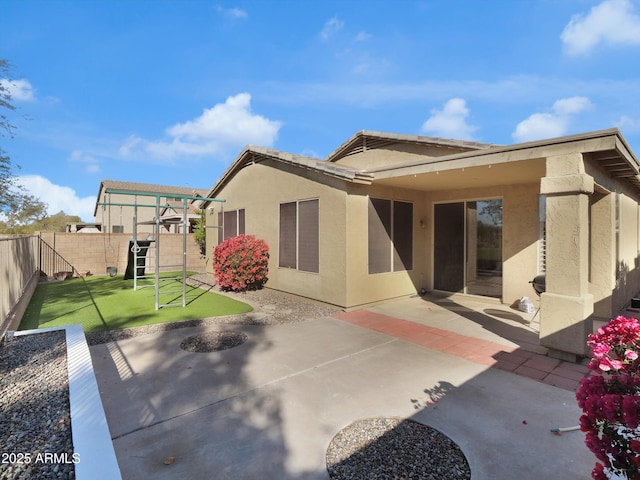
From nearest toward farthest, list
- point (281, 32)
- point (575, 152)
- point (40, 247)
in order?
point (575, 152) < point (281, 32) < point (40, 247)

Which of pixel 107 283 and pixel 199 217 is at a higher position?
pixel 199 217

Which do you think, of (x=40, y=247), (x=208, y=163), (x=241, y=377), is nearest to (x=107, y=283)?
(x=40, y=247)

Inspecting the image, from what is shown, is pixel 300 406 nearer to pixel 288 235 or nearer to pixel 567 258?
pixel 567 258

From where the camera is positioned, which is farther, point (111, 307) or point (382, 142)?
point (382, 142)

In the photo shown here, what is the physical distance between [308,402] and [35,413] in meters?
2.57

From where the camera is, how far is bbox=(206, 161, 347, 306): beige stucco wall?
26.7ft

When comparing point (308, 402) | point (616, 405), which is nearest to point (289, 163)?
point (308, 402)

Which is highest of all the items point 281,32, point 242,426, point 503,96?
point 281,32

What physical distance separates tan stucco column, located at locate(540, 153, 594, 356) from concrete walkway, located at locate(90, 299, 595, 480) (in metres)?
0.77

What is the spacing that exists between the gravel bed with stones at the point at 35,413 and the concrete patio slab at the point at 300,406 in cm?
51

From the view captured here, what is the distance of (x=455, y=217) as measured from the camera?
9625mm

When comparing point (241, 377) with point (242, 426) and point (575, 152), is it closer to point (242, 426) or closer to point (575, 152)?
point (242, 426)

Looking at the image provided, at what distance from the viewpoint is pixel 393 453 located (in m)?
2.77

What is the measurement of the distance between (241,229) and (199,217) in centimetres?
618
